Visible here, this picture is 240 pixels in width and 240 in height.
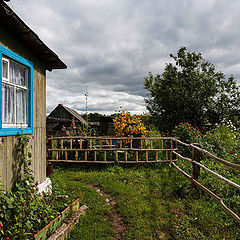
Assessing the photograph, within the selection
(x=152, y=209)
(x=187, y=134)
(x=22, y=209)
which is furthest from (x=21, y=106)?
(x=187, y=134)

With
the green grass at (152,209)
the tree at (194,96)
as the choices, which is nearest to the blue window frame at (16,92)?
the green grass at (152,209)

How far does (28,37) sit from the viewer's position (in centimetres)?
352

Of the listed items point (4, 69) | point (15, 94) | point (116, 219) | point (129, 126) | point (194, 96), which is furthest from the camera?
point (194, 96)

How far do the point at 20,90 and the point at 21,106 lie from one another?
0.31 m

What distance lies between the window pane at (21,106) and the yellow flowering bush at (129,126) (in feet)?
16.0

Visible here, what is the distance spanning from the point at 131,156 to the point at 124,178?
1797 millimetres

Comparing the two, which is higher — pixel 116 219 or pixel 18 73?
pixel 18 73

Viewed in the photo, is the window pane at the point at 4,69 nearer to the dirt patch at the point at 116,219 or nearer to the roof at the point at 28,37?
the roof at the point at 28,37

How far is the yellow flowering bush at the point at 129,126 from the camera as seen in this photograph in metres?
8.05

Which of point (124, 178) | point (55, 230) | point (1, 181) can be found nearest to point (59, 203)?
point (55, 230)

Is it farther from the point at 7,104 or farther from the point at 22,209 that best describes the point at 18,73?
the point at 22,209

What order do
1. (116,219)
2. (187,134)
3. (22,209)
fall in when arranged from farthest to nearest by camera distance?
(187,134) < (116,219) < (22,209)

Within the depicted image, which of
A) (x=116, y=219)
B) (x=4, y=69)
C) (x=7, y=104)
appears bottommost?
(x=116, y=219)

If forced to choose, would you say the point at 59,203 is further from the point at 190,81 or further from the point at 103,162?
the point at 190,81
